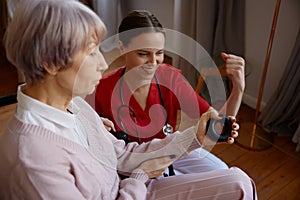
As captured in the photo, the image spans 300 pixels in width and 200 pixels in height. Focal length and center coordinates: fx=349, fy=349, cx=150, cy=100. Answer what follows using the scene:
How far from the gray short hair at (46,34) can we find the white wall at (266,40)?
4.92ft

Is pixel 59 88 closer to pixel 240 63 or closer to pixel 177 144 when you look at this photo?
pixel 177 144

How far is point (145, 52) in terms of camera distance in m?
1.17

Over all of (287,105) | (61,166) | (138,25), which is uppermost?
(138,25)

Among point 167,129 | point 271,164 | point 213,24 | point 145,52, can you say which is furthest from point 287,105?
point 145,52

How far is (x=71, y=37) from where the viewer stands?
76 cm

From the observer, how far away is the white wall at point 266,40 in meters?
1.97

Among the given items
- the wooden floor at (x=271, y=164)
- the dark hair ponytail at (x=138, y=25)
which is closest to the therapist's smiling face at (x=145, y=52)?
the dark hair ponytail at (x=138, y=25)

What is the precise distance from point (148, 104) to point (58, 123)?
470 millimetres

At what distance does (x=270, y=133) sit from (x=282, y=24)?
64 centimetres

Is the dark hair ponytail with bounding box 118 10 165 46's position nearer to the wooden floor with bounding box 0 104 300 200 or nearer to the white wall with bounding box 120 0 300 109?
the wooden floor with bounding box 0 104 300 200

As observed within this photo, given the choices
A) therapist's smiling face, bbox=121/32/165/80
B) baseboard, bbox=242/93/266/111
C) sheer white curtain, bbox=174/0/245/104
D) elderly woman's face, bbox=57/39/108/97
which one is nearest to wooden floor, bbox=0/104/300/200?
baseboard, bbox=242/93/266/111

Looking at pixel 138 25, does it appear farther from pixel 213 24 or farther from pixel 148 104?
pixel 213 24

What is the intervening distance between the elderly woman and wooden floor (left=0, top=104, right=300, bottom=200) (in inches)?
31.3

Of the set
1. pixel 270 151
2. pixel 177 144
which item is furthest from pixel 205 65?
pixel 177 144
